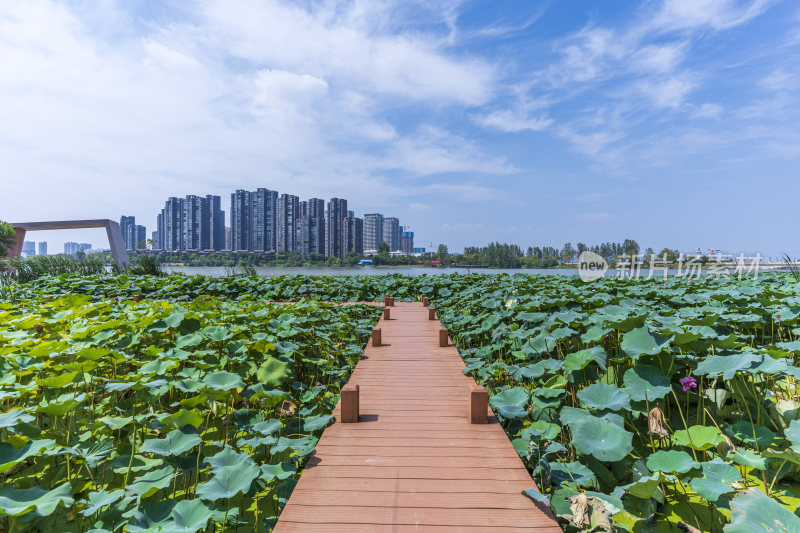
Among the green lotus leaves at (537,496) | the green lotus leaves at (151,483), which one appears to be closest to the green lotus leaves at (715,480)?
the green lotus leaves at (537,496)

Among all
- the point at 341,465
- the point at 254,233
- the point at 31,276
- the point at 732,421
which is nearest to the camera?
the point at 341,465

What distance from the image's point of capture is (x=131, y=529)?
1245 millimetres

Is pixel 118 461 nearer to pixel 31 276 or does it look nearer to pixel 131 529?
pixel 131 529

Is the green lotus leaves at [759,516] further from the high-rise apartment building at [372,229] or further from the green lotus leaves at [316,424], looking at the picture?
the high-rise apartment building at [372,229]

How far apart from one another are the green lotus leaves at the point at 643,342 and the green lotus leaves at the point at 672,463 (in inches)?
26.6

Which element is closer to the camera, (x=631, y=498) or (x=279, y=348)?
(x=631, y=498)

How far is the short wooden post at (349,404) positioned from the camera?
2.38 meters

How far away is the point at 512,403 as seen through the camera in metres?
2.29

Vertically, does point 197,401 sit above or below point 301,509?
above

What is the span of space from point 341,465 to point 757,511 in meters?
1.63

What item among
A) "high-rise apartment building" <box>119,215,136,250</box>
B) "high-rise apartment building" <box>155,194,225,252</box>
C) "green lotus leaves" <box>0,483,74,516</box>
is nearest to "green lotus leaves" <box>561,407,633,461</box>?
"green lotus leaves" <box>0,483,74,516</box>

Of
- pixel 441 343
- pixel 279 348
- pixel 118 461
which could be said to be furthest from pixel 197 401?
pixel 441 343

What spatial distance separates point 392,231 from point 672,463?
228ft

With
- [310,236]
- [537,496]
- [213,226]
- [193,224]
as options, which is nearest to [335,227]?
[310,236]
